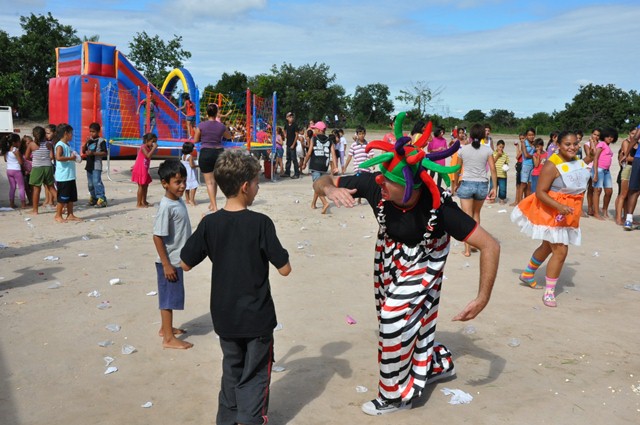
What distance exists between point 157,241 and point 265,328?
1.62 m

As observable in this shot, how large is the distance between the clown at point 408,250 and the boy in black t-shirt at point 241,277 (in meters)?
0.52

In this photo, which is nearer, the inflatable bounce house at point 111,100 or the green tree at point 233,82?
the inflatable bounce house at point 111,100

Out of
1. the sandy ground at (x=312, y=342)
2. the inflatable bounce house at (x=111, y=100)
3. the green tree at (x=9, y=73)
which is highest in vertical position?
the green tree at (x=9, y=73)

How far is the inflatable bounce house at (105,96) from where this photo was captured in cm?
1884

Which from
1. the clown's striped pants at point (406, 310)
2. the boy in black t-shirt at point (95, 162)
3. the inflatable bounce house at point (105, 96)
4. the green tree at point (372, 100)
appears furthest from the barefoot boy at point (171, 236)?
the green tree at point (372, 100)

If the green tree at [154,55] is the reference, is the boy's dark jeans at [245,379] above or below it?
below

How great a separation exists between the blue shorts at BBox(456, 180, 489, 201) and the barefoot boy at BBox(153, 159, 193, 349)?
184 inches

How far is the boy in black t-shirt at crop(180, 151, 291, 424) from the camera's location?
3.29 meters

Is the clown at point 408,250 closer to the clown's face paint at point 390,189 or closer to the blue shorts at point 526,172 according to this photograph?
the clown's face paint at point 390,189

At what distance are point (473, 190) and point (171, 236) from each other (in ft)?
16.1

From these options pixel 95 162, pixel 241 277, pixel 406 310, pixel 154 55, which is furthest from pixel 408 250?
pixel 154 55

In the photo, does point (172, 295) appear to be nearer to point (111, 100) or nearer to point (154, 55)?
point (111, 100)

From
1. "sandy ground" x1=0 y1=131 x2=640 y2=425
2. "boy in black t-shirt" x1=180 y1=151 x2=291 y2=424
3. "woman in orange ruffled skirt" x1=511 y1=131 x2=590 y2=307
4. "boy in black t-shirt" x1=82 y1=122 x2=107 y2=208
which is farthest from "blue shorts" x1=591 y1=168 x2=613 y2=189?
"boy in black t-shirt" x1=180 y1=151 x2=291 y2=424

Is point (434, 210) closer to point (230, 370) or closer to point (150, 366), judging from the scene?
point (230, 370)
